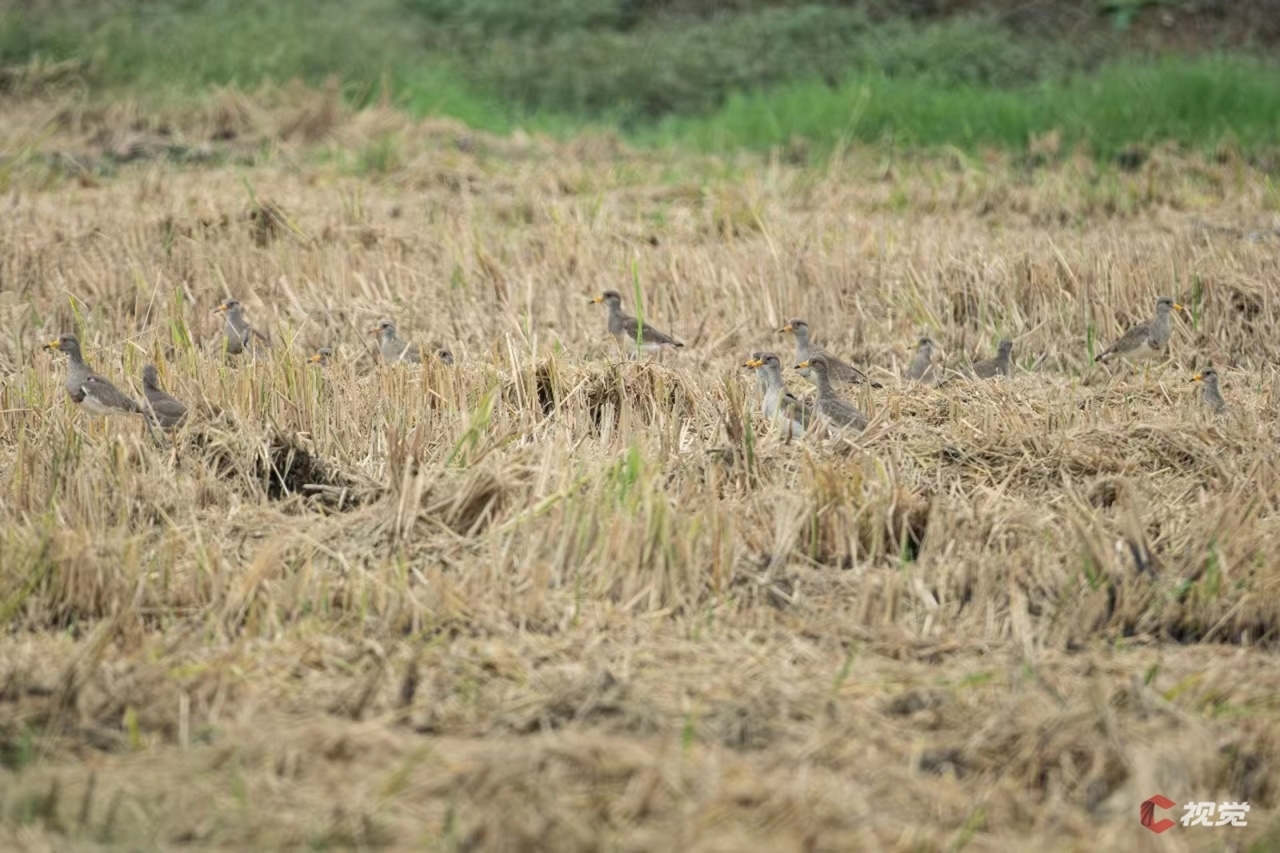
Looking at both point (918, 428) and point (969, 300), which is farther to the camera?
point (969, 300)

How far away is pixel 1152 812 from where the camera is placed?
14.6ft

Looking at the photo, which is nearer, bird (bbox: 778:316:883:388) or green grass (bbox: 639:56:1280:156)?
bird (bbox: 778:316:883:388)

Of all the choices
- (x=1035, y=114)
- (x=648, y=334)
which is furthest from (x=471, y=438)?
(x=1035, y=114)

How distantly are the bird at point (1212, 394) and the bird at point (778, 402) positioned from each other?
188 centimetres

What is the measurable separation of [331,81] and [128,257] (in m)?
6.23

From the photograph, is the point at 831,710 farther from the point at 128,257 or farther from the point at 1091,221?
the point at 1091,221

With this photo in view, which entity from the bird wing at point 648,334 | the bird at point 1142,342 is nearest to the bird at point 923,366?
the bird at point 1142,342

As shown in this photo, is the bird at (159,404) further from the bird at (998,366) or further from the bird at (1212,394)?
the bird at (1212,394)

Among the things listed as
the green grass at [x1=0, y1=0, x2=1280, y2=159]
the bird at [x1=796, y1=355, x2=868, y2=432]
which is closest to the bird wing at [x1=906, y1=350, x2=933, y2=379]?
the bird at [x1=796, y1=355, x2=868, y2=432]

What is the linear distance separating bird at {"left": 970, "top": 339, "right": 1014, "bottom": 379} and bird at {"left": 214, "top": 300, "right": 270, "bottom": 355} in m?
3.89

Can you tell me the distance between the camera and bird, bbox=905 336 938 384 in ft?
29.3

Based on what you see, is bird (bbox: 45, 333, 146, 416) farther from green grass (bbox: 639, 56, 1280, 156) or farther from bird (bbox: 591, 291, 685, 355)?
green grass (bbox: 639, 56, 1280, 156)

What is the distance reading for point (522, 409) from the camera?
768 cm

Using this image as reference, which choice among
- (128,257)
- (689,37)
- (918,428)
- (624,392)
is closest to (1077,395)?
(918,428)
